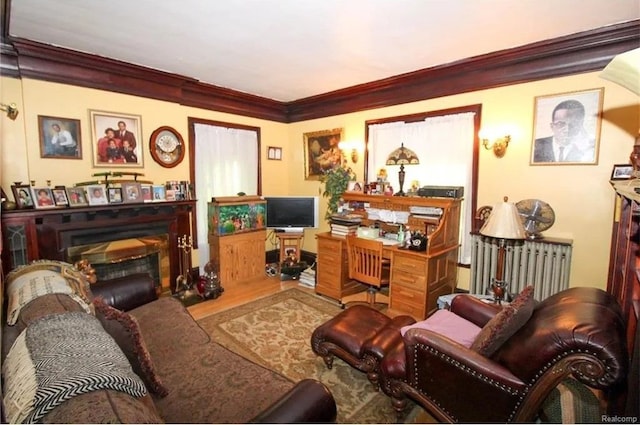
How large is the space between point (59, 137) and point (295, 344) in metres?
3.12

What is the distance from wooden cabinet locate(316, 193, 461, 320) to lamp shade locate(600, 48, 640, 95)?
2116 millimetres

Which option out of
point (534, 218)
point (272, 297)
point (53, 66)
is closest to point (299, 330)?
point (272, 297)

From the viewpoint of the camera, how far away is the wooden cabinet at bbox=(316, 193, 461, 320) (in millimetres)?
3076

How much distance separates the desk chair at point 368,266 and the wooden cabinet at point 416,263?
Result: 125mm

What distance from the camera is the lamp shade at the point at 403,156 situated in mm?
3816

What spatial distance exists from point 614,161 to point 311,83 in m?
3.20

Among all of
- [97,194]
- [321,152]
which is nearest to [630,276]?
[321,152]

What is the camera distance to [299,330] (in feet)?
9.87

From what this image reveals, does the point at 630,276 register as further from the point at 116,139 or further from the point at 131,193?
the point at 116,139

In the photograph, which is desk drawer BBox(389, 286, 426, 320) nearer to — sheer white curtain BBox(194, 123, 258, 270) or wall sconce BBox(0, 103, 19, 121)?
sheer white curtain BBox(194, 123, 258, 270)

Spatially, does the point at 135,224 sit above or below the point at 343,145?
below

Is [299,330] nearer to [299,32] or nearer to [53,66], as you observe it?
[299,32]

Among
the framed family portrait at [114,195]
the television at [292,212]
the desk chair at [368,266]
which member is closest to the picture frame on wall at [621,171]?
the desk chair at [368,266]

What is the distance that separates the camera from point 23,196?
2.81 metres
